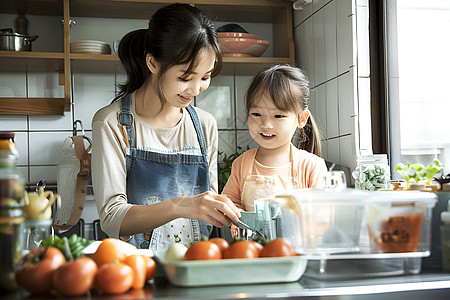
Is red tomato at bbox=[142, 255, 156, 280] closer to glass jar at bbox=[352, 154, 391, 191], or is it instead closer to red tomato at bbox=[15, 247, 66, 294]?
red tomato at bbox=[15, 247, 66, 294]

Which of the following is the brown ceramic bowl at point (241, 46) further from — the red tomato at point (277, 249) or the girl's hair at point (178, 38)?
the red tomato at point (277, 249)

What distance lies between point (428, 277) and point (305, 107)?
887 mm

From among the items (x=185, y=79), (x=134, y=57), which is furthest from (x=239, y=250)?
(x=134, y=57)

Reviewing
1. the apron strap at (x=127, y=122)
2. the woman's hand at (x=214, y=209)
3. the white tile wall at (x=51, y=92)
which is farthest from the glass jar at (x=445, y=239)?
the white tile wall at (x=51, y=92)

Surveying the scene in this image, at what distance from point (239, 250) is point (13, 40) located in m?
2.25

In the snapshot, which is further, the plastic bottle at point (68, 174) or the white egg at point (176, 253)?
the plastic bottle at point (68, 174)

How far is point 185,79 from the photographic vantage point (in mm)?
1433

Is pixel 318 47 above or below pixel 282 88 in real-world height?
above

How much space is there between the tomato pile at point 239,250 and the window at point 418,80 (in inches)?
52.2

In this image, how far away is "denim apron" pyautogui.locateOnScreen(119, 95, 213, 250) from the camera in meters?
1.52

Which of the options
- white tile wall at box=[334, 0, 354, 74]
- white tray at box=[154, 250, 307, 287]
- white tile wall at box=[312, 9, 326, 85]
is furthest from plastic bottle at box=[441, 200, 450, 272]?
white tile wall at box=[312, 9, 326, 85]

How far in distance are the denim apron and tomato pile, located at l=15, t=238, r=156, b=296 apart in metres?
0.79

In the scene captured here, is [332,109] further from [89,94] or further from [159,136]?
[89,94]

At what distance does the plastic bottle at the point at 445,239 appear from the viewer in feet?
2.73
